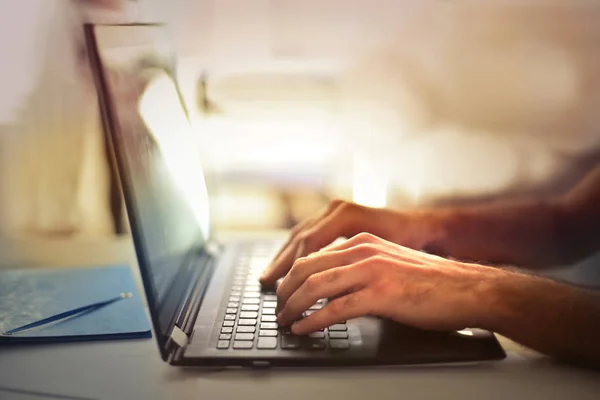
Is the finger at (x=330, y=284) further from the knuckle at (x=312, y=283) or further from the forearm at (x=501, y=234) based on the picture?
the forearm at (x=501, y=234)

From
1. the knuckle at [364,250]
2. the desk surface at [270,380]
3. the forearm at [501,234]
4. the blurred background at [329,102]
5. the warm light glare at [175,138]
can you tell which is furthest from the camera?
the blurred background at [329,102]

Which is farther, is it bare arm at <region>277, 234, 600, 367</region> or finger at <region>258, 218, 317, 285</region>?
finger at <region>258, 218, 317, 285</region>

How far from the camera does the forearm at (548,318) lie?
0.60 meters

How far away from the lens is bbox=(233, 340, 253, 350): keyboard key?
620 mm

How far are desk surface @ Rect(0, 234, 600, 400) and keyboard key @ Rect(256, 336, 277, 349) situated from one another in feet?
0.09

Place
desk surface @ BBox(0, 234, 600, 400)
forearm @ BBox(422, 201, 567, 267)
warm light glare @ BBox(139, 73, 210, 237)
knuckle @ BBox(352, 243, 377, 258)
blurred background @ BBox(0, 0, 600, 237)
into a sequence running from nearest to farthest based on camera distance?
desk surface @ BBox(0, 234, 600, 400) → knuckle @ BBox(352, 243, 377, 258) → warm light glare @ BBox(139, 73, 210, 237) → forearm @ BBox(422, 201, 567, 267) → blurred background @ BBox(0, 0, 600, 237)

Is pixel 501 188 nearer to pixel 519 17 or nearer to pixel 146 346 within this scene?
pixel 519 17

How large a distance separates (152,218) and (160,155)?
0.41ft

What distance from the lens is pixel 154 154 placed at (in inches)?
29.7

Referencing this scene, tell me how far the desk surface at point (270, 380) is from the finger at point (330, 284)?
0.07 metres

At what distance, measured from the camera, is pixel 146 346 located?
0.66m

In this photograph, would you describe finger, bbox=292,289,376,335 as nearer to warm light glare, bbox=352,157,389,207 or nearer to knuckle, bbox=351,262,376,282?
knuckle, bbox=351,262,376,282

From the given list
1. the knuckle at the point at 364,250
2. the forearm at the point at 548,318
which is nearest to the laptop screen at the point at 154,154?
the knuckle at the point at 364,250

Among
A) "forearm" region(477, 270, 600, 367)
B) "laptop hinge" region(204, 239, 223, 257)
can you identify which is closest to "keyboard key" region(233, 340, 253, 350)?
"forearm" region(477, 270, 600, 367)
